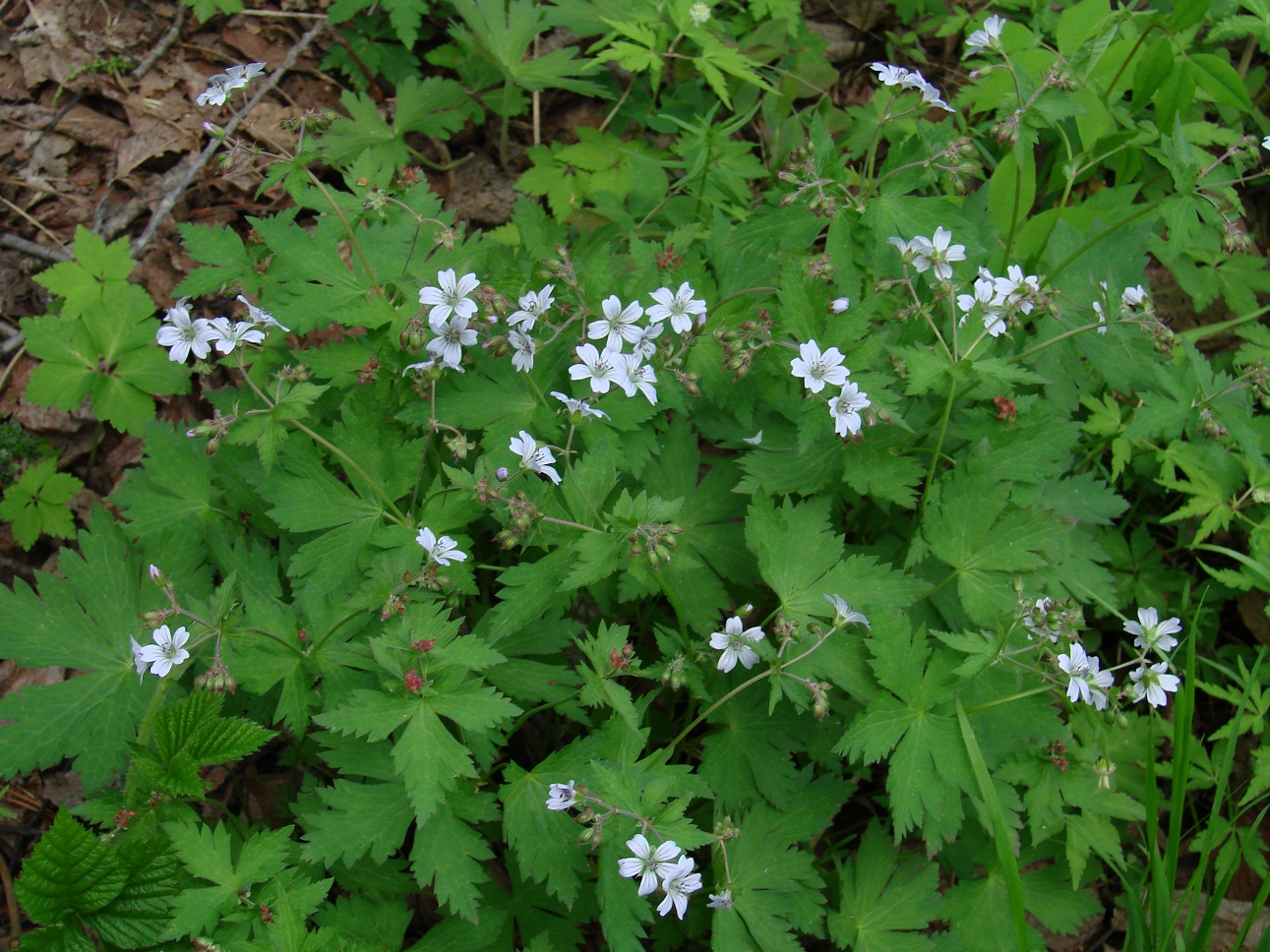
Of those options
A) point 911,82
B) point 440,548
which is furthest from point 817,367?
point 440,548

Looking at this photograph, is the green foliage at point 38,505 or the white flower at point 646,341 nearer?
the white flower at point 646,341

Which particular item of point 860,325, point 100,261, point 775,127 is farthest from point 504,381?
point 775,127

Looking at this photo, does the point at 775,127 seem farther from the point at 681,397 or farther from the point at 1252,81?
the point at 1252,81

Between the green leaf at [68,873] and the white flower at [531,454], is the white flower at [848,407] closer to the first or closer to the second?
the white flower at [531,454]

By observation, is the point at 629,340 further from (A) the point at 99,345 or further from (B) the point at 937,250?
(A) the point at 99,345

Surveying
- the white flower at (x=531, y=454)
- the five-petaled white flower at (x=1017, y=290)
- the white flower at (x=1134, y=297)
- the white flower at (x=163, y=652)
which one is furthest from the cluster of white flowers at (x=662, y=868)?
the white flower at (x=1134, y=297)

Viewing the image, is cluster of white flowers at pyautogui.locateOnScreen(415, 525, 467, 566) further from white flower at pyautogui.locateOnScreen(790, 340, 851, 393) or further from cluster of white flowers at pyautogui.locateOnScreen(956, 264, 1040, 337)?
cluster of white flowers at pyautogui.locateOnScreen(956, 264, 1040, 337)
